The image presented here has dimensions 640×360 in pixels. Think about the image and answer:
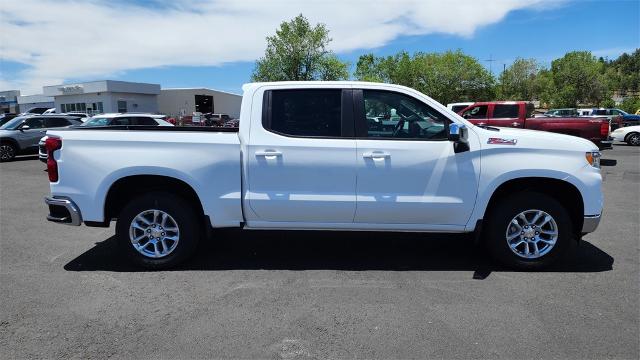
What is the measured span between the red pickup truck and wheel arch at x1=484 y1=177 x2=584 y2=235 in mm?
8959

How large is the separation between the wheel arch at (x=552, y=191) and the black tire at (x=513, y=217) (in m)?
0.08

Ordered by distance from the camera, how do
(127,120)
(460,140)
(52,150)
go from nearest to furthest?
(460,140) → (52,150) → (127,120)

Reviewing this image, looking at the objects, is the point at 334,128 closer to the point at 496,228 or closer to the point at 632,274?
the point at 496,228

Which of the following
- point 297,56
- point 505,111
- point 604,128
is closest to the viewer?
point 604,128

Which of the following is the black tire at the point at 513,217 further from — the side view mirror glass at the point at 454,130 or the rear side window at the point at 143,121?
the rear side window at the point at 143,121

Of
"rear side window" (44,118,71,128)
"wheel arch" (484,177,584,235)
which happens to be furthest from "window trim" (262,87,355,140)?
"rear side window" (44,118,71,128)

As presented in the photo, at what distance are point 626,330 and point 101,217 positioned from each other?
487 cm

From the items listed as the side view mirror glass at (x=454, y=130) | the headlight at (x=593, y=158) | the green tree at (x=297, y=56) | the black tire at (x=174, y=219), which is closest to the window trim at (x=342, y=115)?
the side view mirror glass at (x=454, y=130)

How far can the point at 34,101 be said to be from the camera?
242 ft

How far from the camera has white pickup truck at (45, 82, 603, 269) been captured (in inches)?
182

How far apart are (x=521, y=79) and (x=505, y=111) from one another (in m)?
55.1

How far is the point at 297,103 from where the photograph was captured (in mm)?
4836

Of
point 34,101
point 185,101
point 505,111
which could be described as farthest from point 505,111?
point 34,101

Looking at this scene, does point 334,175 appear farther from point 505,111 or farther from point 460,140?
point 505,111
